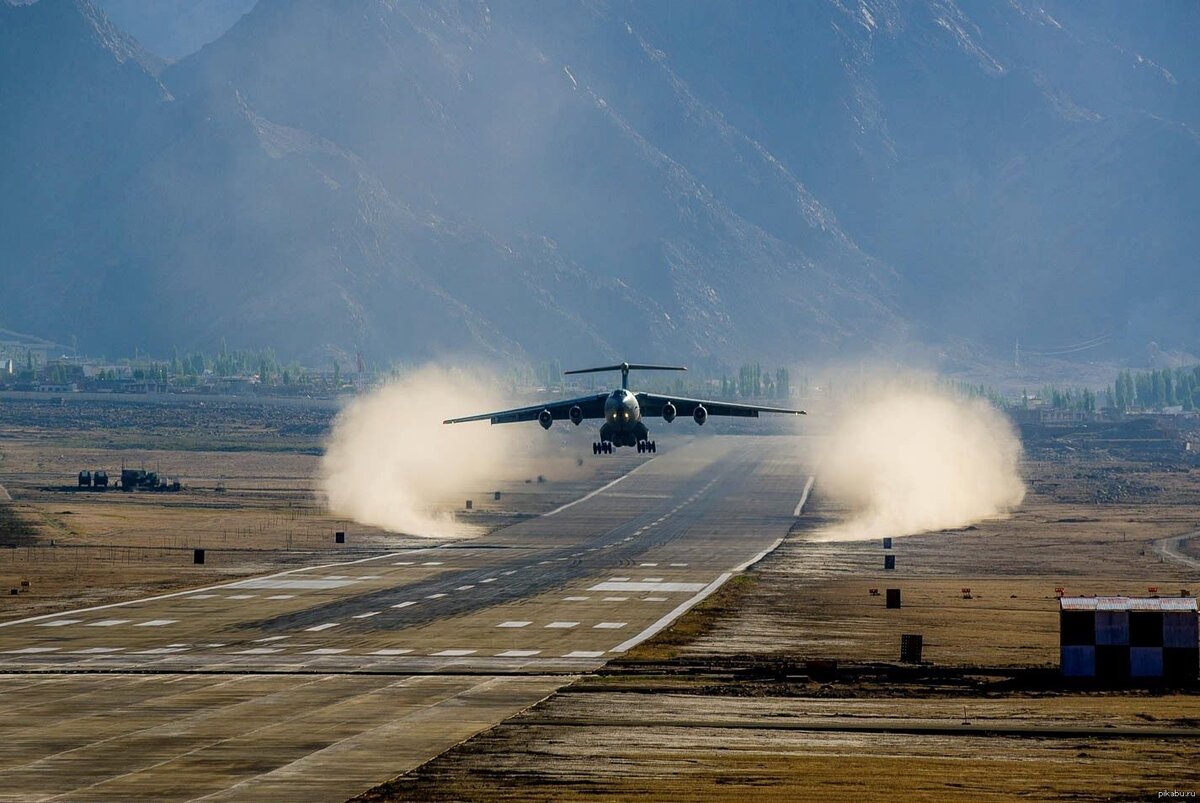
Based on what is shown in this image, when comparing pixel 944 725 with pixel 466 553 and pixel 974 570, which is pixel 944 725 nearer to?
pixel 974 570

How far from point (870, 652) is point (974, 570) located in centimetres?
4961

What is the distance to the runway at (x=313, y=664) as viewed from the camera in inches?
1859

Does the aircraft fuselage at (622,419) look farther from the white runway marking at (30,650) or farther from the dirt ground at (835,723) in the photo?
the white runway marking at (30,650)

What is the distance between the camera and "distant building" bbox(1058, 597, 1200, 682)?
190 ft

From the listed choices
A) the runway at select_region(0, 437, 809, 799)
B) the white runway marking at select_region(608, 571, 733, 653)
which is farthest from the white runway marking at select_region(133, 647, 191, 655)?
the white runway marking at select_region(608, 571, 733, 653)

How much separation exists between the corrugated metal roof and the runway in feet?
59.7

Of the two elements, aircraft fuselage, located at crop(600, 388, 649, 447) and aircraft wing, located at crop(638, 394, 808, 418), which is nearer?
aircraft fuselage, located at crop(600, 388, 649, 447)

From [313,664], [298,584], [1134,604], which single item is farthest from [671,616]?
[1134,604]

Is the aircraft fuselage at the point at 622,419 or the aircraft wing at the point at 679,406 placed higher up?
the aircraft wing at the point at 679,406

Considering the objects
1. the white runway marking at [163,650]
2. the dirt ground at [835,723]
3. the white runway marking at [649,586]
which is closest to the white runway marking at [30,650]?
the white runway marking at [163,650]

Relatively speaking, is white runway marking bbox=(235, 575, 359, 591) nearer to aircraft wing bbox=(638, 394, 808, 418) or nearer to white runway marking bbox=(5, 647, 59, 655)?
aircraft wing bbox=(638, 394, 808, 418)

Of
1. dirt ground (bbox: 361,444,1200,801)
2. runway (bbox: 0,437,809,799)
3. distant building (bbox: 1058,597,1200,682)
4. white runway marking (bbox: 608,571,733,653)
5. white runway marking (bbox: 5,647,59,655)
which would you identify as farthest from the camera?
white runway marking (bbox: 608,571,733,653)

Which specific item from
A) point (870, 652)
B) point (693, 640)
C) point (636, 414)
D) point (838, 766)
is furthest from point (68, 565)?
point (838, 766)

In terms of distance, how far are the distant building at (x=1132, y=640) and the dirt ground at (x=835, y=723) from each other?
153cm
